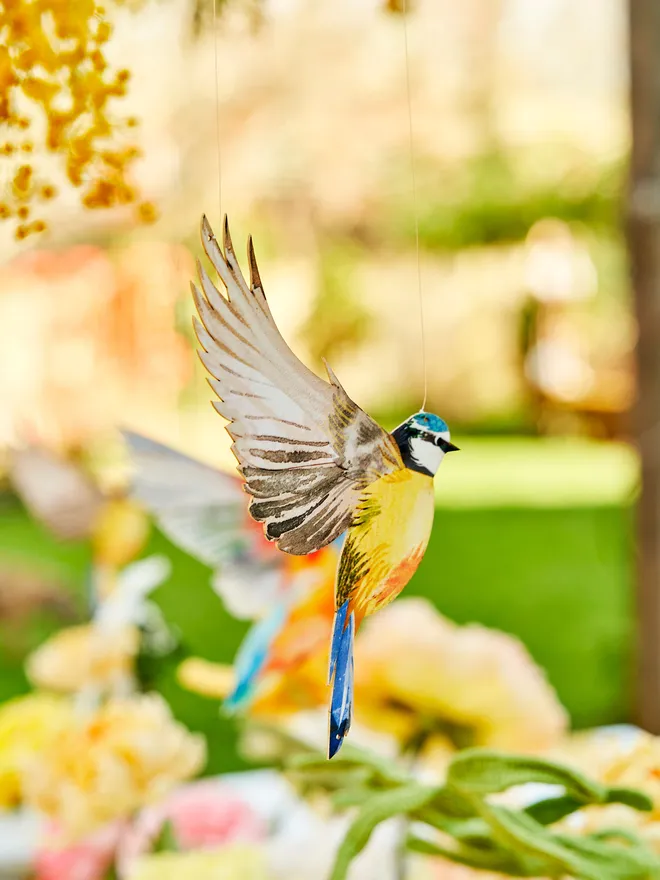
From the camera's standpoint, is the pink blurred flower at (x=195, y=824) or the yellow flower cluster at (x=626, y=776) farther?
the pink blurred flower at (x=195, y=824)

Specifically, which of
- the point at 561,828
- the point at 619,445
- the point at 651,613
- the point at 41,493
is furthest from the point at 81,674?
the point at 619,445

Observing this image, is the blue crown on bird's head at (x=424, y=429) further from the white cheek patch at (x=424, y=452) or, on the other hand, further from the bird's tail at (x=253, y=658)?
the bird's tail at (x=253, y=658)

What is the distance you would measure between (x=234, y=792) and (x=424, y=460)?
520 mm

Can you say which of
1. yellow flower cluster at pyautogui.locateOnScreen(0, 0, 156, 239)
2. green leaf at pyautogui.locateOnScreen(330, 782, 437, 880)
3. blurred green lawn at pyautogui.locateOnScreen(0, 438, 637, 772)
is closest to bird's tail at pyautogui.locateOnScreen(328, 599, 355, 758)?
green leaf at pyautogui.locateOnScreen(330, 782, 437, 880)

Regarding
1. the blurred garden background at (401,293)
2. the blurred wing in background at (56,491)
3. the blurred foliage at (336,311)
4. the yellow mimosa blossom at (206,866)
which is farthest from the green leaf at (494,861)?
the blurred foliage at (336,311)

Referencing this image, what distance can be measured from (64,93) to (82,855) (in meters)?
0.53

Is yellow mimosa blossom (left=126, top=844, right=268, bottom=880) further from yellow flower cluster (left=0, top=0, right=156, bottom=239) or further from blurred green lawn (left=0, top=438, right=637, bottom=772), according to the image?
blurred green lawn (left=0, top=438, right=637, bottom=772)

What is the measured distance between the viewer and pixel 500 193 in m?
7.09

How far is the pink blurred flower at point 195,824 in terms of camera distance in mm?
749

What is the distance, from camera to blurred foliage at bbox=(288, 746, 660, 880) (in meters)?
0.57

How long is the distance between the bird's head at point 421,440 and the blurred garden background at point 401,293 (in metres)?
1.72

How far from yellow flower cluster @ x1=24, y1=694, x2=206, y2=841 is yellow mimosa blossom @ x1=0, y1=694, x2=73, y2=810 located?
1.6 inches

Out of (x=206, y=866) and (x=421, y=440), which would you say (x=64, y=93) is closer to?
(x=421, y=440)

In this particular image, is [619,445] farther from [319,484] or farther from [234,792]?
[319,484]
